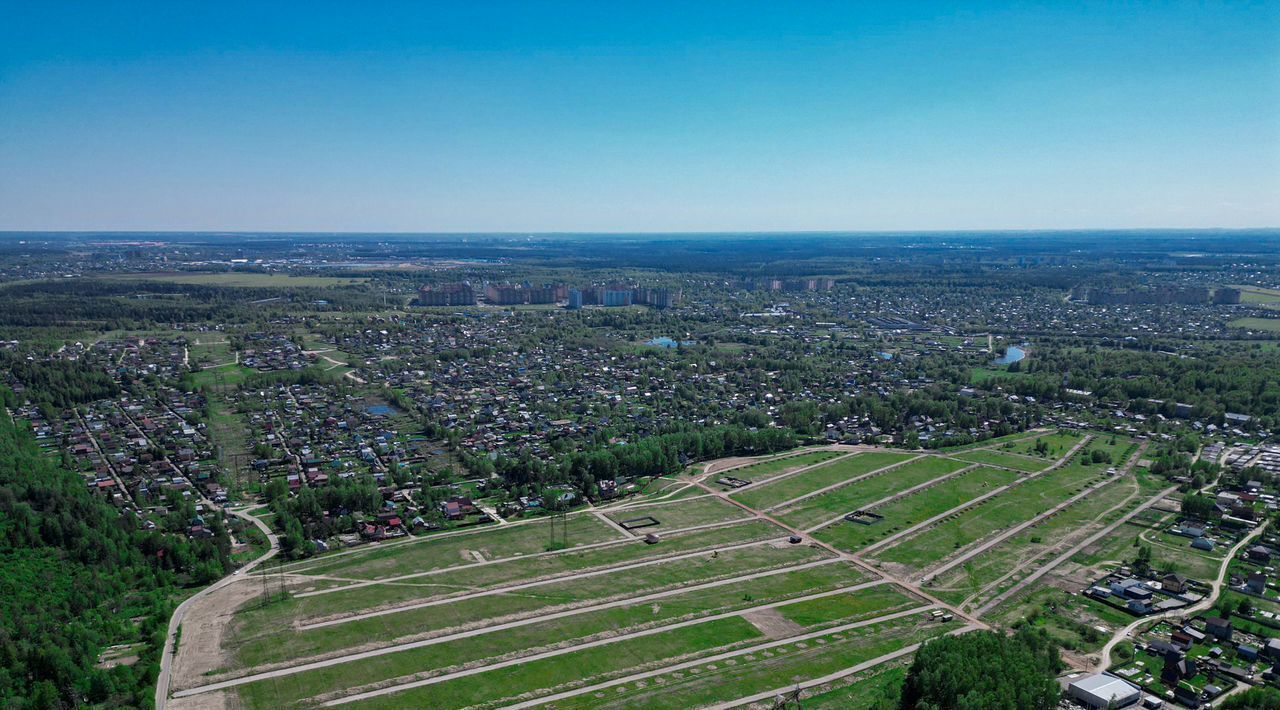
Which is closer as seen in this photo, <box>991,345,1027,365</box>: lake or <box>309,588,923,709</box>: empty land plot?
<box>309,588,923,709</box>: empty land plot

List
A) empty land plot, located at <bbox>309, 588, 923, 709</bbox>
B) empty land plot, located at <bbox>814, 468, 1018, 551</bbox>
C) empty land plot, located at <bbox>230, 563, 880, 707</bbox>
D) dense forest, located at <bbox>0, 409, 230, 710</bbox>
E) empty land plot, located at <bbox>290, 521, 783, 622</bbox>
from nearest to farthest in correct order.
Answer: dense forest, located at <bbox>0, 409, 230, 710</bbox>, empty land plot, located at <bbox>309, 588, 923, 709</bbox>, empty land plot, located at <bbox>230, 563, 880, 707</bbox>, empty land plot, located at <bbox>290, 521, 783, 622</bbox>, empty land plot, located at <bbox>814, 468, 1018, 551</bbox>

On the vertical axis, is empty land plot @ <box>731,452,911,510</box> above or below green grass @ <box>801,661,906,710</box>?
below

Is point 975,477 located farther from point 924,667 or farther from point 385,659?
point 385,659

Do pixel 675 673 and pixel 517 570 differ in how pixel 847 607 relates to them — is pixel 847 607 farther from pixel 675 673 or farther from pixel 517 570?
pixel 517 570

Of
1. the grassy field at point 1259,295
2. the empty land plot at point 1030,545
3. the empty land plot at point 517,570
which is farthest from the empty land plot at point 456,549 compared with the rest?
the grassy field at point 1259,295

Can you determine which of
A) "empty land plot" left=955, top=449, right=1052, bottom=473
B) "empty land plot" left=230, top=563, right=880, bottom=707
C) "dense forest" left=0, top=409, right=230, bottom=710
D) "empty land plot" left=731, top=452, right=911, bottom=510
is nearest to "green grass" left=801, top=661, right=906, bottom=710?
"empty land plot" left=230, top=563, right=880, bottom=707

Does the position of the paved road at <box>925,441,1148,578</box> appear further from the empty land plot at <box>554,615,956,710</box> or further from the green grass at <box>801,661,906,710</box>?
the green grass at <box>801,661,906,710</box>
